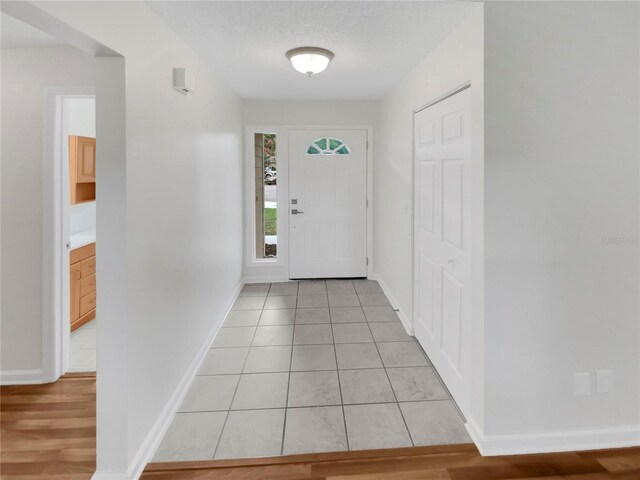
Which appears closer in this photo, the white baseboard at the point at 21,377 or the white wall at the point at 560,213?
the white wall at the point at 560,213

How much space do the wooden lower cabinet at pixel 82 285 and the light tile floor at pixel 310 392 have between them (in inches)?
53.2

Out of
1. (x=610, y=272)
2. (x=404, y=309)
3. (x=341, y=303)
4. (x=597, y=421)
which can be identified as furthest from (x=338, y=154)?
(x=597, y=421)

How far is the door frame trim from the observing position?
4797 millimetres

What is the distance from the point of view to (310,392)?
2.42 metres

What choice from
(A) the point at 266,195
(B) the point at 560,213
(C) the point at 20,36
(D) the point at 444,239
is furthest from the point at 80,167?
(B) the point at 560,213

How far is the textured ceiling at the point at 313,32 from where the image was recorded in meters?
1.97


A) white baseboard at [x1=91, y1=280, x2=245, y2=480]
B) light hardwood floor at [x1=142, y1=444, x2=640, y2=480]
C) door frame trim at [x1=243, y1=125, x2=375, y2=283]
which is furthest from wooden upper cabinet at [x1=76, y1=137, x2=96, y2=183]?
light hardwood floor at [x1=142, y1=444, x2=640, y2=480]

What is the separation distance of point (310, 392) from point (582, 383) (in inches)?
59.7

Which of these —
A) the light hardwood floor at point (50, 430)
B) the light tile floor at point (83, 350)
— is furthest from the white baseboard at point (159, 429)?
the light tile floor at point (83, 350)

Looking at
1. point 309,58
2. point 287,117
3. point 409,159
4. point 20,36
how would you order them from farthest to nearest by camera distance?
point 287,117
point 409,159
point 309,58
point 20,36

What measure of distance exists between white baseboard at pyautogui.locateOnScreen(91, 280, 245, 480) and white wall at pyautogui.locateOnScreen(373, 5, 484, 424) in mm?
1681

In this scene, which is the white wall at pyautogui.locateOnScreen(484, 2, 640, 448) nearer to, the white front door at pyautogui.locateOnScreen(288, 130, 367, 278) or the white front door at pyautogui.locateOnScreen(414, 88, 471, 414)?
the white front door at pyautogui.locateOnScreen(414, 88, 471, 414)

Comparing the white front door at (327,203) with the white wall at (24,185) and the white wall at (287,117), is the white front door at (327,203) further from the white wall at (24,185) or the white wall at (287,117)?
the white wall at (24,185)

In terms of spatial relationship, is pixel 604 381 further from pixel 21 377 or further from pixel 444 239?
pixel 21 377
